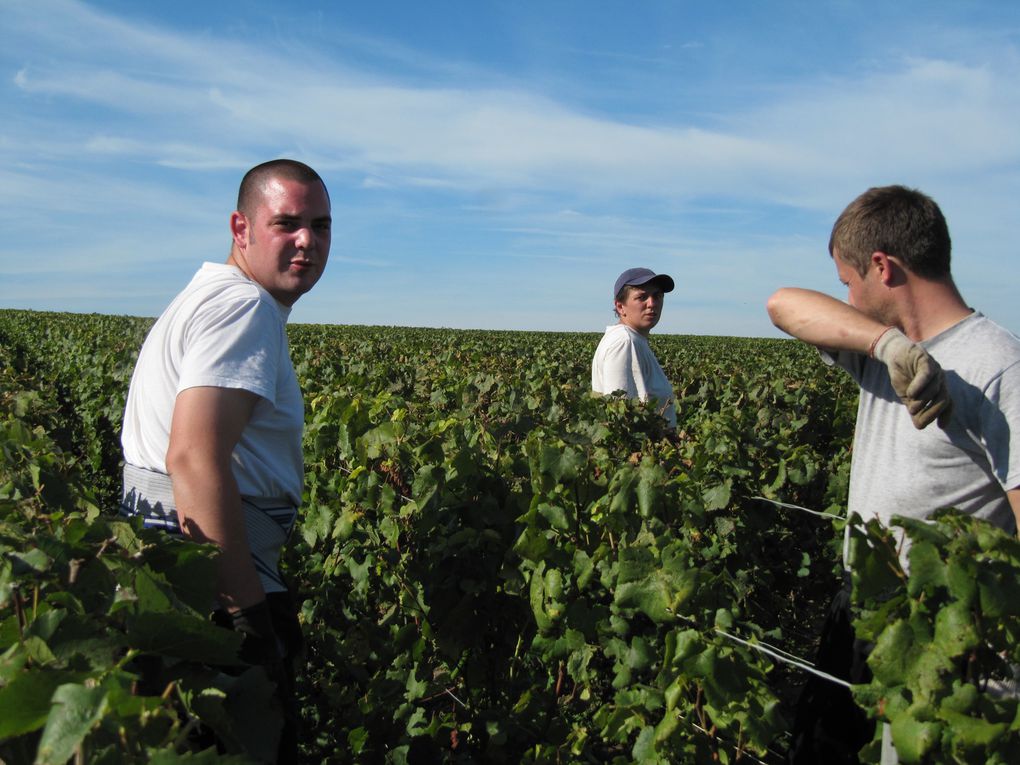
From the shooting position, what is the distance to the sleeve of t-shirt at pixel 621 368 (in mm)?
4594

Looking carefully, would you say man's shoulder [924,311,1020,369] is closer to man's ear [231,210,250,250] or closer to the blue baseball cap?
man's ear [231,210,250,250]

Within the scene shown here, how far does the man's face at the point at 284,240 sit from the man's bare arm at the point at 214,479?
50 cm

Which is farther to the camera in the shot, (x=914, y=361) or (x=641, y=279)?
(x=641, y=279)

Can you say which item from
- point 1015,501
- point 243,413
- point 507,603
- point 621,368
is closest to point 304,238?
point 243,413

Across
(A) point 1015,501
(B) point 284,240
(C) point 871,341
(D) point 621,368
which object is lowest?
(A) point 1015,501

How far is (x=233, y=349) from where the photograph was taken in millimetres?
1936

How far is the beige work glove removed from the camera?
6.20ft

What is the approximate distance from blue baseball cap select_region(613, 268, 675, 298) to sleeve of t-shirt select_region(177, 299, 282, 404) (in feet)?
9.96

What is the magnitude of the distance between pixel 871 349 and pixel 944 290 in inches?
13.0

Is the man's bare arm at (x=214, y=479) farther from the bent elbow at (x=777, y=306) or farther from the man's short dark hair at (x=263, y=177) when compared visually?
the bent elbow at (x=777, y=306)

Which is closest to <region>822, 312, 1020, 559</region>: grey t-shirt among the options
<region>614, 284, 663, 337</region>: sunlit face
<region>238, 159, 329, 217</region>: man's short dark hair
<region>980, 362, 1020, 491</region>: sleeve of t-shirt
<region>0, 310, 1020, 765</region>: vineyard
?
<region>980, 362, 1020, 491</region>: sleeve of t-shirt

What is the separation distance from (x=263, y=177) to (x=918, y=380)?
173 centimetres

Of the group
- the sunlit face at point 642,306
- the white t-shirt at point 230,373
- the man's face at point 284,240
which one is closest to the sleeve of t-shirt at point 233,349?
the white t-shirt at point 230,373

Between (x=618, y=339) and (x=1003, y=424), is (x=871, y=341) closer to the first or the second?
(x=1003, y=424)
